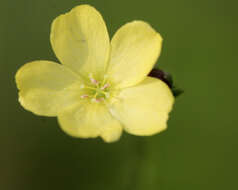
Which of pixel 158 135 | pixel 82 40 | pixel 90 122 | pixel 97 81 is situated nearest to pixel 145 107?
pixel 90 122

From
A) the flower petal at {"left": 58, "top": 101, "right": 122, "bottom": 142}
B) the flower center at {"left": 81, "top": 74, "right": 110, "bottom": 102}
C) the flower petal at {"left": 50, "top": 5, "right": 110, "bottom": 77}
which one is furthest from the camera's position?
the flower center at {"left": 81, "top": 74, "right": 110, "bottom": 102}

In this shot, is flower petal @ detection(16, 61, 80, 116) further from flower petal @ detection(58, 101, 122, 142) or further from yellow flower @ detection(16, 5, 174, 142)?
flower petal @ detection(58, 101, 122, 142)

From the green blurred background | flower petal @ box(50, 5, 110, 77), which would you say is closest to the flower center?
flower petal @ box(50, 5, 110, 77)

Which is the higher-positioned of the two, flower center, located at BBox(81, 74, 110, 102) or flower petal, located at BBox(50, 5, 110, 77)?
flower petal, located at BBox(50, 5, 110, 77)

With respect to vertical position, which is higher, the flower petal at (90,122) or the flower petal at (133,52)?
the flower petal at (133,52)

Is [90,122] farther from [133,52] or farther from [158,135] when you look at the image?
[158,135]

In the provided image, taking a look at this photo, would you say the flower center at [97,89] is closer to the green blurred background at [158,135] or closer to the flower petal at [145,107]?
the flower petal at [145,107]

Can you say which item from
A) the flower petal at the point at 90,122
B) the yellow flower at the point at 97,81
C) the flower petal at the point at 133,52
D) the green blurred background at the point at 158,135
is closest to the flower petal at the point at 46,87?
the yellow flower at the point at 97,81

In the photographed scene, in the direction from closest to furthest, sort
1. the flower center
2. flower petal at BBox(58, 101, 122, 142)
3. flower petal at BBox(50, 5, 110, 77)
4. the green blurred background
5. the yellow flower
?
flower petal at BBox(58, 101, 122, 142) < the yellow flower < flower petal at BBox(50, 5, 110, 77) < the flower center < the green blurred background
